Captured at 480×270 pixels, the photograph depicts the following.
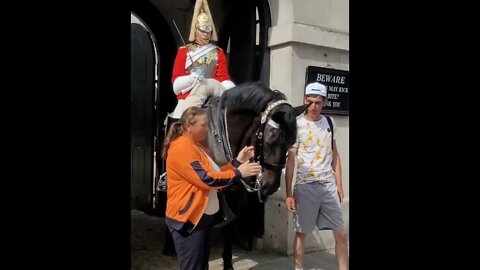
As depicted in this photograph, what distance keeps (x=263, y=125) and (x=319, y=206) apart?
81cm

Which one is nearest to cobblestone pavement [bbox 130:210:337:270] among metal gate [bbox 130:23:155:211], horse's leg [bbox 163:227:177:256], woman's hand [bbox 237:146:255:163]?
horse's leg [bbox 163:227:177:256]

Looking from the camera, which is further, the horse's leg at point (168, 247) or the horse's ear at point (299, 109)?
the horse's leg at point (168, 247)

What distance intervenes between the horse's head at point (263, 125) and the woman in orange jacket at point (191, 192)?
557mm

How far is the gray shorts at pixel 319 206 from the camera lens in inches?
150

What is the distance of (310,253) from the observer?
16.0 feet

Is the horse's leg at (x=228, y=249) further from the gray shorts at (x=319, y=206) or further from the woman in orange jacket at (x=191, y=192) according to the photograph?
the woman in orange jacket at (x=191, y=192)

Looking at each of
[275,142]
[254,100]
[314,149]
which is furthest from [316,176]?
[254,100]

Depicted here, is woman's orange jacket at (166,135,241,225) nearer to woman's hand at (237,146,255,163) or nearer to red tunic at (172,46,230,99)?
woman's hand at (237,146,255,163)

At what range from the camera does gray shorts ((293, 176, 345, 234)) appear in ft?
12.5

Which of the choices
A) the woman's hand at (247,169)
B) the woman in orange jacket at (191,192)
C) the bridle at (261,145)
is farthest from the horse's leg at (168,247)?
the woman's hand at (247,169)

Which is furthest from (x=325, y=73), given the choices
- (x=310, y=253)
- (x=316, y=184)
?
(x=310, y=253)
